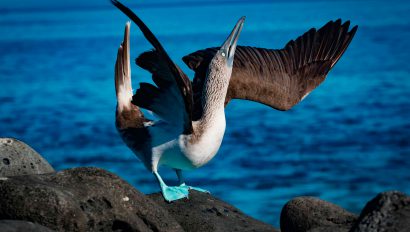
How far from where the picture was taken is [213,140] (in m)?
7.83

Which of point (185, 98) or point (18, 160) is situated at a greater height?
point (185, 98)

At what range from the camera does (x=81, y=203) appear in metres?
5.96

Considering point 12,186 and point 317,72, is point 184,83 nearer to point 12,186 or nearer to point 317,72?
point 12,186

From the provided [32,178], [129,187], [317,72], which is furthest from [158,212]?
[317,72]

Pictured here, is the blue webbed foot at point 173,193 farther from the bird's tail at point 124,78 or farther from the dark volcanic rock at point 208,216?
the bird's tail at point 124,78

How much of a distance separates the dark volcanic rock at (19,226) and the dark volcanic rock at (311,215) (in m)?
2.42

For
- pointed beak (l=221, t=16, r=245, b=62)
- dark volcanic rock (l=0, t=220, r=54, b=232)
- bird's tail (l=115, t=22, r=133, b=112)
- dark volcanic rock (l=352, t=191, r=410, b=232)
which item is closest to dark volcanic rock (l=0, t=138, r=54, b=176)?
bird's tail (l=115, t=22, r=133, b=112)

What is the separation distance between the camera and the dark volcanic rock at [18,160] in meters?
7.19

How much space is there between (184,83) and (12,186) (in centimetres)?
208

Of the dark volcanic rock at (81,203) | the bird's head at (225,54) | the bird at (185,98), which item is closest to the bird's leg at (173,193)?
the bird at (185,98)

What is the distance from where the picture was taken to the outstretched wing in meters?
7.41

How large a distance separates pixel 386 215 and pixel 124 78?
3.96 metres

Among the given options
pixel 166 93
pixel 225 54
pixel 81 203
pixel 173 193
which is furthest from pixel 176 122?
pixel 81 203

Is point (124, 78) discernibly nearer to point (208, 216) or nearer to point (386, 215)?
point (208, 216)
